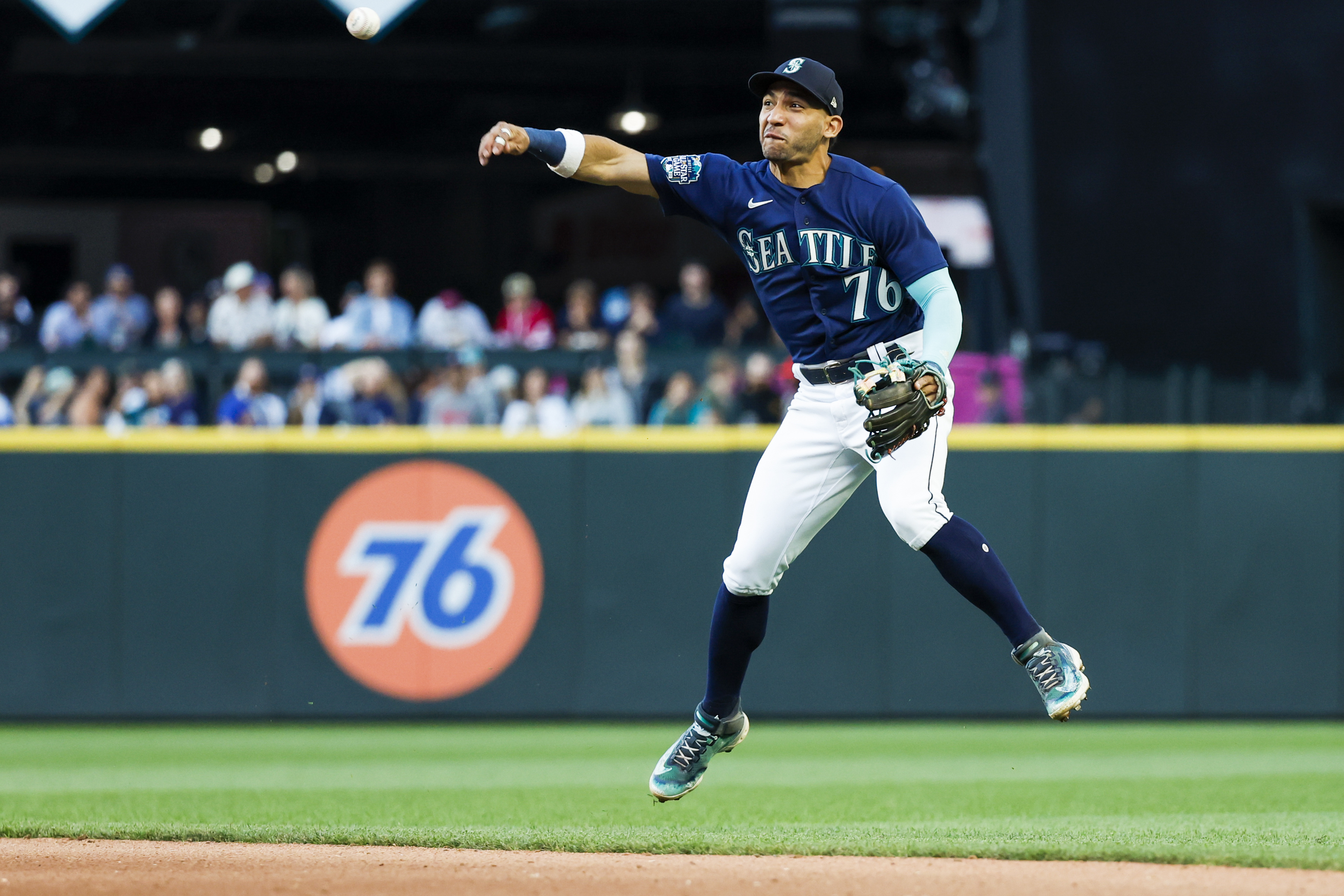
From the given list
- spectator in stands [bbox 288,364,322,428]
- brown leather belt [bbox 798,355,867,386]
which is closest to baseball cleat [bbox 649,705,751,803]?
brown leather belt [bbox 798,355,867,386]

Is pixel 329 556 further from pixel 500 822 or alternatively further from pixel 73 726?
pixel 500 822

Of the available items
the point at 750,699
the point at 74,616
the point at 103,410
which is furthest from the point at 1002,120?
the point at 74,616

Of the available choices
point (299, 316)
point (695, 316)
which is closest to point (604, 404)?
point (695, 316)

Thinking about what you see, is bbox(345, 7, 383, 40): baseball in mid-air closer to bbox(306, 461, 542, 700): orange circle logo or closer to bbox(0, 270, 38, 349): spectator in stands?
bbox(306, 461, 542, 700): orange circle logo

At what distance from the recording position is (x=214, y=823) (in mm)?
5508

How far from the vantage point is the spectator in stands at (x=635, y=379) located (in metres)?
9.84

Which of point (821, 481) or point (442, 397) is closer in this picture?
point (821, 481)

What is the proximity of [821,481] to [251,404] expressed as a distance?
592 centimetres

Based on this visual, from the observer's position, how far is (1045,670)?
14.3 ft

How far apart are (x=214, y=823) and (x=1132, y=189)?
9.91 m

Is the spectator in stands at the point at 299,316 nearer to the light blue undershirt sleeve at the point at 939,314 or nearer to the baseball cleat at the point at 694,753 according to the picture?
the baseball cleat at the point at 694,753

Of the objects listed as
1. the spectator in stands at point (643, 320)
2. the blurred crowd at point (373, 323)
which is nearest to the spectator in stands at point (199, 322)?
the blurred crowd at point (373, 323)

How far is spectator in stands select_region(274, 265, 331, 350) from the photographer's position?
1162cm

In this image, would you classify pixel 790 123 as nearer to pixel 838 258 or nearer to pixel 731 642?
pixel 838 258
